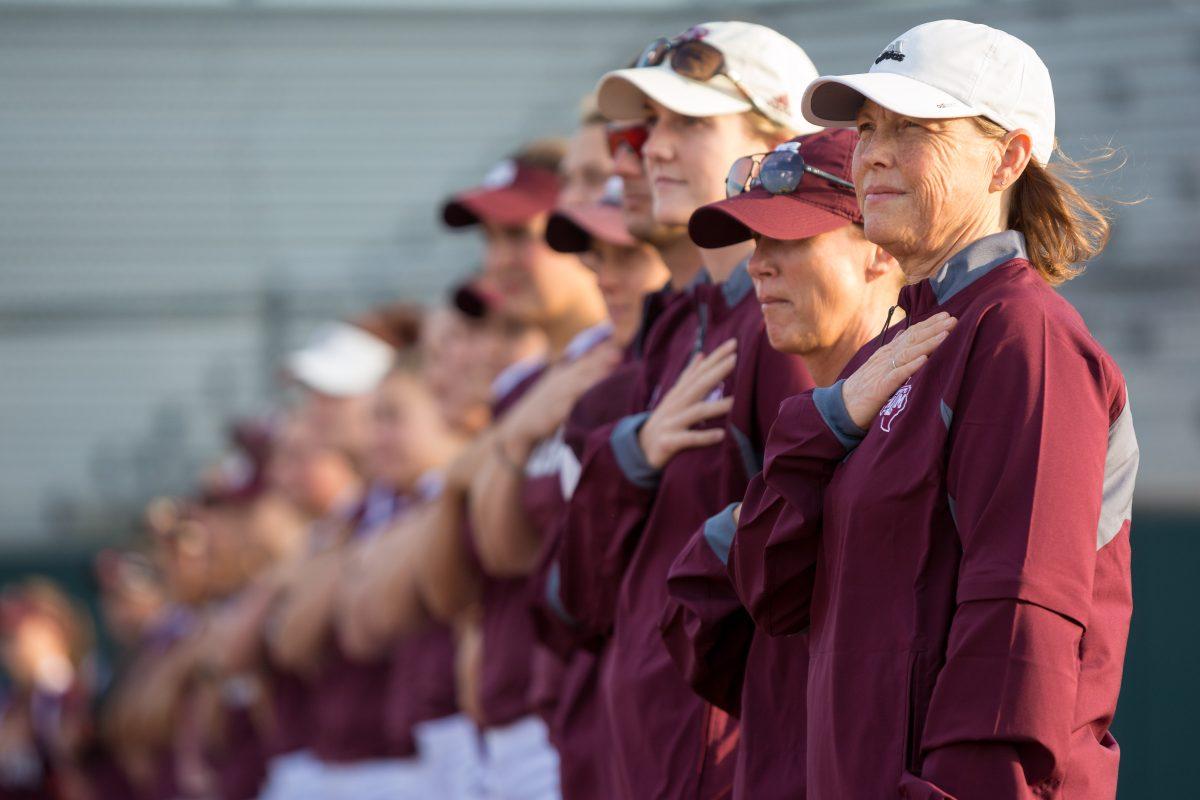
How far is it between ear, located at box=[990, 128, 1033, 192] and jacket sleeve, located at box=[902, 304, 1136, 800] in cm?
29

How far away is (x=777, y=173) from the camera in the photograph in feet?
9.26

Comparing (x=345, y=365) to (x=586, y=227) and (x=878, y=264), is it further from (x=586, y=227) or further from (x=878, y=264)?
(x=878, y=264)

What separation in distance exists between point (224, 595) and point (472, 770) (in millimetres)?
3831

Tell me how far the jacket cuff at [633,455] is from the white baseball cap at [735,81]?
571 mm

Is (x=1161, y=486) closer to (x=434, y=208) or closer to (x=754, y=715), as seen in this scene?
(x=754, y=715)

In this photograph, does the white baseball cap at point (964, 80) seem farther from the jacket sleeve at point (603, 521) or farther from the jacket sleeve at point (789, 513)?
the jacket sleeve at point (603, 521)

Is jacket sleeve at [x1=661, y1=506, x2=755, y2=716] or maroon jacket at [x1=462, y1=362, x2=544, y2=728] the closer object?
jacket sleeve at [x1=661, y1=506, x2=755, y2=716]

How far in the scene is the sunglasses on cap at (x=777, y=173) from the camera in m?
2.81

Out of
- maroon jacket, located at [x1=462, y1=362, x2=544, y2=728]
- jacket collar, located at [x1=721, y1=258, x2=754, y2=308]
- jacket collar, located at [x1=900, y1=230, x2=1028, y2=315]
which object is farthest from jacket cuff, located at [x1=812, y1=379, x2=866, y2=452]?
maroon jacket, located at [x1=462, y1=362, x2=544, y2=728]

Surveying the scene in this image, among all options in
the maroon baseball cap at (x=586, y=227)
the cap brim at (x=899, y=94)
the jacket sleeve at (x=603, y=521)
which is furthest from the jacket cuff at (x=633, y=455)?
the cap brim at (x=899, y=94)

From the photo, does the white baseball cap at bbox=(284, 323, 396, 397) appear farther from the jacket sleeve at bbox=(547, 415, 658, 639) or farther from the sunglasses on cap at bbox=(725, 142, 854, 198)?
the sunglasses on cap at bbox=(725, 142, 854, 198)

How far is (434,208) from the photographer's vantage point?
40.0 ft

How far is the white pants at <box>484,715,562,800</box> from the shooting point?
509cm

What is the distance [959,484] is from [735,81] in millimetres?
1365
